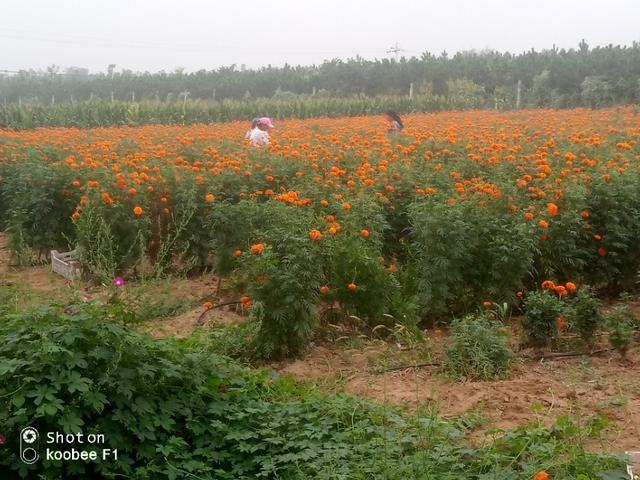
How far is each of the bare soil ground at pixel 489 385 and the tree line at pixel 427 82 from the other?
25.7 meters

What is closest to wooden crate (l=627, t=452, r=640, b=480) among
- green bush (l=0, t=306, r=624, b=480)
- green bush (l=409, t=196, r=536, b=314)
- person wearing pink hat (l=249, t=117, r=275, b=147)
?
green bush (l=0, t=306, r=624, b=480)

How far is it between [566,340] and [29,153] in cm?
717

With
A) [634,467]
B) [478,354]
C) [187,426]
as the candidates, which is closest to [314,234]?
[478,354]

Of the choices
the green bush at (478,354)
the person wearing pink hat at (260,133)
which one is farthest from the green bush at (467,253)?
the person wearing pink hat at (260,133)

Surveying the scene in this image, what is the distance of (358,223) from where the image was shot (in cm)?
602

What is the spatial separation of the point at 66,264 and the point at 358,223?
3.56 m

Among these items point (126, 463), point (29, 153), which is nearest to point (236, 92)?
point (29, 153)

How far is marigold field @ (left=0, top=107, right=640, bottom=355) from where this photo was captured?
18.3ft

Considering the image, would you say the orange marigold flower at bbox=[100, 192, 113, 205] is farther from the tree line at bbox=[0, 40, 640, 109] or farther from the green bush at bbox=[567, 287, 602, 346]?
the tree line at bbox=[0, 40, 640, 109]

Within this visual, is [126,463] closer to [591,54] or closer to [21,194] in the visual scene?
[21,194]
